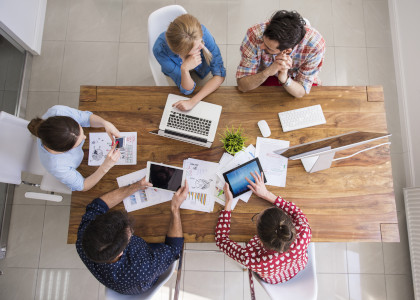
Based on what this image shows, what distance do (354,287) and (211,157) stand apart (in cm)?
184

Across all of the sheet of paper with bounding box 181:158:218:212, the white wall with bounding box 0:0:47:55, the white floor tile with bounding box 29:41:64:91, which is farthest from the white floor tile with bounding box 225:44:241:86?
the white wall with bounding box 0:0:47:55

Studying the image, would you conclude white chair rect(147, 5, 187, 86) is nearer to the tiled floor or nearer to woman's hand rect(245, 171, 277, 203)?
the tiled floor

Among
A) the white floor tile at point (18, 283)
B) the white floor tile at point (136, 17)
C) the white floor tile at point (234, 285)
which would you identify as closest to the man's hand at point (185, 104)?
the white floor tile at point (136, 17)

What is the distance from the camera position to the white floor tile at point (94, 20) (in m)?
2.88

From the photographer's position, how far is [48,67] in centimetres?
282

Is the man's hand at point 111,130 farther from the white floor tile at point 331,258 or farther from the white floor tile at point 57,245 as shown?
the white floor tile at point 331,258

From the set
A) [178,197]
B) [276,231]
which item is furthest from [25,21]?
[276,231]

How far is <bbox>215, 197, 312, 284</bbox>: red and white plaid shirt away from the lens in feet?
4.93

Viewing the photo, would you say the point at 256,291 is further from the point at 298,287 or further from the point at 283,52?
the point at 283,52

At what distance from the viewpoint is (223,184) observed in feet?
5.70

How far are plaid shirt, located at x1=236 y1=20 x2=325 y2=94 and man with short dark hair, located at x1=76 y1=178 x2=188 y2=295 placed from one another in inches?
35.5

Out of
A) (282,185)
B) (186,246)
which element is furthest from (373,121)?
(186,246)

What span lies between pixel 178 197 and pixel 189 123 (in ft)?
1.55

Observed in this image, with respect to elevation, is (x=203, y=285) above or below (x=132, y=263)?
below
